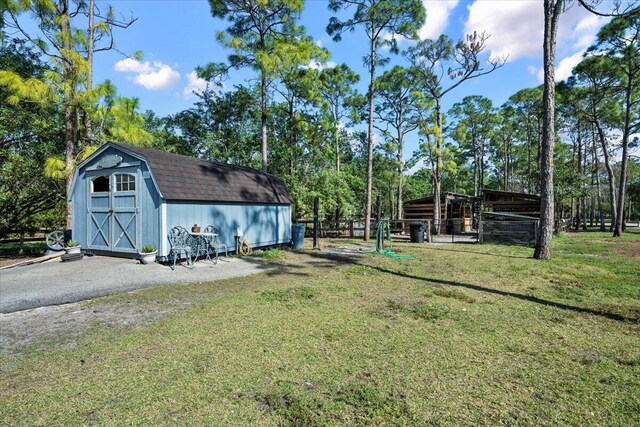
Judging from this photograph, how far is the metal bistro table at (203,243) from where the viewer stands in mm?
9406

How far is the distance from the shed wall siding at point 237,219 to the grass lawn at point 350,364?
3.81 m

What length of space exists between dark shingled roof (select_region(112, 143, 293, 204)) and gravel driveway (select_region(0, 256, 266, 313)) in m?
2.12

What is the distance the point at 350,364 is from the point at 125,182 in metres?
8.88

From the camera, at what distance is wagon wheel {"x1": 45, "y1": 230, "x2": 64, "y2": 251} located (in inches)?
398

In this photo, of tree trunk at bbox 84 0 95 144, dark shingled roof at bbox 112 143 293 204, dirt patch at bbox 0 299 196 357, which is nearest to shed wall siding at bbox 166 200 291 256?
dark shingled roof at bbox 112 143 293 204

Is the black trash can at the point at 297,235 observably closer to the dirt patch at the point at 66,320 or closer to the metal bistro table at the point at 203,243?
the metal bistro table at the point at 203,243

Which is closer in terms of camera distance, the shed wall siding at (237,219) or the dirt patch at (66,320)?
the dirt patch at (66,320)

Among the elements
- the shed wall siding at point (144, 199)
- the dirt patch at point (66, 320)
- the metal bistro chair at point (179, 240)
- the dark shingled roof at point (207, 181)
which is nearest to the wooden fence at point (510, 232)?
the dark shingled roof at point (207, 181)

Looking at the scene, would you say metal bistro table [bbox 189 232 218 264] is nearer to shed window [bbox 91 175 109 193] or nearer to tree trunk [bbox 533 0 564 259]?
shed window [bbox 91 175 109 193]

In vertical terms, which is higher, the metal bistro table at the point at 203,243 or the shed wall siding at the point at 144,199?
the shed wall siding at the point at 144,199

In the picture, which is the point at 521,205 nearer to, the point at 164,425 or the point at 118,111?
the point at 118,111

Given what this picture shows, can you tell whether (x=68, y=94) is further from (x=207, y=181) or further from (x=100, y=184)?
(x=207, y=181)

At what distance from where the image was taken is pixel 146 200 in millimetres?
8969

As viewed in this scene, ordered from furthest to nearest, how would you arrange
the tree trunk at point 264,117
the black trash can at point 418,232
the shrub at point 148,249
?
1. the tree trunk at point 264,117
2. the black trash can at point 418,232
3. the shrub at point 148,249
